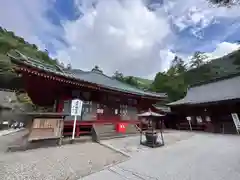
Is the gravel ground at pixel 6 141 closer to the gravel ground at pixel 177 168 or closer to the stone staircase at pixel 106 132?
the stone staircase at pixel 106 132

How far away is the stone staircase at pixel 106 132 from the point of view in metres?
8.94

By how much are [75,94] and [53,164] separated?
5766 mm

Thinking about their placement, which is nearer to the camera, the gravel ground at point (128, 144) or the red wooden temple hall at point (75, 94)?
the gravel ground at point (128, 144)

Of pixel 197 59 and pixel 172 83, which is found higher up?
pixel 197 59

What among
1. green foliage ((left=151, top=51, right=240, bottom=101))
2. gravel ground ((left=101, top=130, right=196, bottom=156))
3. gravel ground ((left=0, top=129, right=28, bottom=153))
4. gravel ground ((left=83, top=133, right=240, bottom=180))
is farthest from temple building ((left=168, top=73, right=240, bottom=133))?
gravel ground ((left=0, top=129, right=28, bottom=153))

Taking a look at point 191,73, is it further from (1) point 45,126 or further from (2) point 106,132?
(1) point 45,126

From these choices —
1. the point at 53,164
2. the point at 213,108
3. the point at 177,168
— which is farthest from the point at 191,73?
the point at 53,164

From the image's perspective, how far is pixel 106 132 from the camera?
9711 mm

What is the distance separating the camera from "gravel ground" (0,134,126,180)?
13.0ft

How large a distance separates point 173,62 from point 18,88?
31732 millimetres

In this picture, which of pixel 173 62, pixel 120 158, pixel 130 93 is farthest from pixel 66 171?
pixel 173 62

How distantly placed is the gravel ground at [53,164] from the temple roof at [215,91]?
40.5ft

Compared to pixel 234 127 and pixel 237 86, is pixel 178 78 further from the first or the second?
pixel 234 127

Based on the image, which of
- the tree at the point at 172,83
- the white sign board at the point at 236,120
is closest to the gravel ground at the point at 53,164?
the white sign board at the point at 236,120
